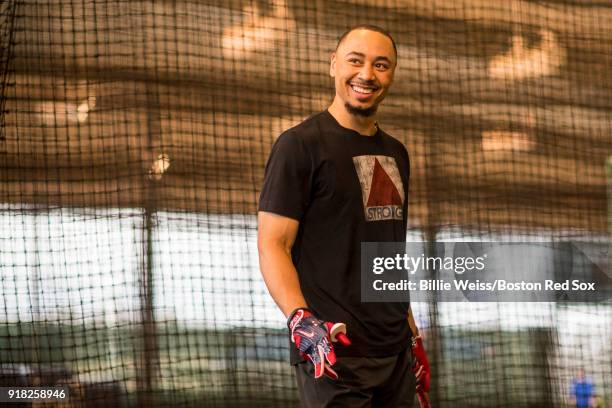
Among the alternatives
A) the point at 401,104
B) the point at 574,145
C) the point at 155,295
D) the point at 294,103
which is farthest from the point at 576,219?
the point at 155,295

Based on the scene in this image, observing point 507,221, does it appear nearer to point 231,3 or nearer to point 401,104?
point 401,104

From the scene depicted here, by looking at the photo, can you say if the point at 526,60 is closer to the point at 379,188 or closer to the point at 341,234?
the point at 379,188

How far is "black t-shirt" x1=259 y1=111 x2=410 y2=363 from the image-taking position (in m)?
1.67

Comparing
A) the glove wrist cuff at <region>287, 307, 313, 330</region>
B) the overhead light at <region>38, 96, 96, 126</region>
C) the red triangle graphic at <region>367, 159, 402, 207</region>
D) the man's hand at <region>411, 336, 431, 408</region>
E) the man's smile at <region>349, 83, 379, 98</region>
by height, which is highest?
the overhead light at <region>38, 96, 96, 126</region>

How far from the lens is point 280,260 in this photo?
1.63 m

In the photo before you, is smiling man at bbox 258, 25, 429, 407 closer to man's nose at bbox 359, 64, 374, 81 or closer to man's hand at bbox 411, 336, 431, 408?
man's nose at bbox 359, 64, 374, 81

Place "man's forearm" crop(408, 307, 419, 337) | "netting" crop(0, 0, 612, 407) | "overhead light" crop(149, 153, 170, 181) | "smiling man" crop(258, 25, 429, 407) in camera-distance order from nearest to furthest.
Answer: "smiling man" crop(258, 25, 429, 407) < "man's forearm" crop(408, 307, 419, 337) < "netting" crop(0, 0, 612, 407) < "overhead light" crop(149, 153, 170, 181)

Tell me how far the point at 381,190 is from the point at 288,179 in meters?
0.22

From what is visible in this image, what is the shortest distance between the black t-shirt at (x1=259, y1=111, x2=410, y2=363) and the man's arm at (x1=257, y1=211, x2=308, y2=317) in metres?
0.02

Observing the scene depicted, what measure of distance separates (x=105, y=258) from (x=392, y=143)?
224 cm

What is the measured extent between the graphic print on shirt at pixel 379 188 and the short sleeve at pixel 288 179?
0.40ft

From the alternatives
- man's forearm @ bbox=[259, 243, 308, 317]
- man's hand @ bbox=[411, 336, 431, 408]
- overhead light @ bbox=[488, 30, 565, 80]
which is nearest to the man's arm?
man's forearm @ bbox=[259, 243, 308, 317]

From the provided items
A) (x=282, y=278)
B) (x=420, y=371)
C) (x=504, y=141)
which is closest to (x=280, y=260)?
(x=282, y=278)

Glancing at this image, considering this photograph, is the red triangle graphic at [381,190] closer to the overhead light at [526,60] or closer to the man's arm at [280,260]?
the man's arm at [280,260]
